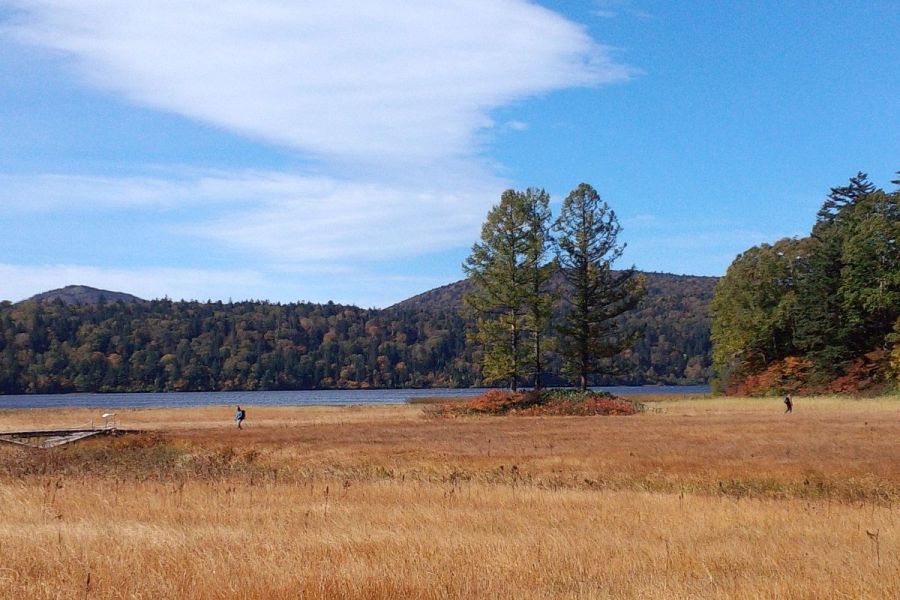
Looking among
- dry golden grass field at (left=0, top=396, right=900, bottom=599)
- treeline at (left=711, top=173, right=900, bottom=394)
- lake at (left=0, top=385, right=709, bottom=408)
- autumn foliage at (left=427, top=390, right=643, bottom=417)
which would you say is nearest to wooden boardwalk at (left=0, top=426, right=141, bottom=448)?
dry golden grass field at (left=0, top=396, right=900, bottom=599)

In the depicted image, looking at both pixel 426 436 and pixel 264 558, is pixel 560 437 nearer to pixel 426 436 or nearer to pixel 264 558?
pixel 426 436

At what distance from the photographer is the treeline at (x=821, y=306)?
255ft

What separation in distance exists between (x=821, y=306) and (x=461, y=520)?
3069 inches

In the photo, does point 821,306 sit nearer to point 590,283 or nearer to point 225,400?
point 590,283

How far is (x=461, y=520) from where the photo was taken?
14320 mm

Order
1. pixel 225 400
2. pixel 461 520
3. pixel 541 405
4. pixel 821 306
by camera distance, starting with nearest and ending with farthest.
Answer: pixel 461 520
pixel 541 405
pixel 821 306
pixel 225 400

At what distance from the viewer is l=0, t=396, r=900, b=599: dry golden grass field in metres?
9.39

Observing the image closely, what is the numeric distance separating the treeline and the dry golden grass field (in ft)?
168

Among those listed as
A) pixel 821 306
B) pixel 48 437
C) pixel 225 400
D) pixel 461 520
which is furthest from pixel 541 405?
pixel 225 400

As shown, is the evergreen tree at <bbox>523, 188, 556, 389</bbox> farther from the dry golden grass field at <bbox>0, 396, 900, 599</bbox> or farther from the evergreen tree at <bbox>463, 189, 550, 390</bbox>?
the dry golden grass field at <bbox>0, 396, 900, 599</bbox>

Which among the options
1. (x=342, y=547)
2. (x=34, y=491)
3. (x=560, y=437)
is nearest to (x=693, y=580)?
(x=342, y=547)

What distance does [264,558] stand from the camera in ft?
34.5

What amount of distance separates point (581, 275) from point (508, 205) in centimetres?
876

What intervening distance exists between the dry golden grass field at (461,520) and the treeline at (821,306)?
5134cm
